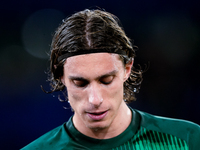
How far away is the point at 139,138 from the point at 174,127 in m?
0.27

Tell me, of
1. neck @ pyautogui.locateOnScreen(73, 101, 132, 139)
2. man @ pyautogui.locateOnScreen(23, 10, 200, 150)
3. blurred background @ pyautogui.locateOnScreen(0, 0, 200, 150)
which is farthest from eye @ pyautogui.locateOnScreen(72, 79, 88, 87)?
blurred background @ pyautogui.locateOnScreen(0, 0, 200, 150)

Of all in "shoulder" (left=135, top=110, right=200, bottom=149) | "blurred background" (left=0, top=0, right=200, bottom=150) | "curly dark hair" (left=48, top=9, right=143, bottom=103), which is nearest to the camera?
"curly dark hair" (left=48, top=9, right=143, bottom=103)

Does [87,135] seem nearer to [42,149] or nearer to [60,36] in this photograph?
[42,149]

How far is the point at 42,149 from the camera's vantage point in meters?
1.43

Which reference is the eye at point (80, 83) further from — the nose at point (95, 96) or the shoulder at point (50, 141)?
the shoulder at point (50, 141)

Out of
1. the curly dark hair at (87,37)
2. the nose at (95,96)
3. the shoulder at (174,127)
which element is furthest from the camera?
the shoulder at (174,127)

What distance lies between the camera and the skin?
3.97 feet

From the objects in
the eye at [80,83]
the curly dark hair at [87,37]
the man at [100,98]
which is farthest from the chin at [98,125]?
the curly dark hair at [87,37]

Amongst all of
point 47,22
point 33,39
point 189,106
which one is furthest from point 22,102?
point 189,106

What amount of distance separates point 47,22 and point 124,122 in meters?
2.12

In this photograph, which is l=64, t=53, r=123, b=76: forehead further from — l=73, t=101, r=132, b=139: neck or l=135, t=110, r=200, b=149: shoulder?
l=135, t=110, r=200, b=149: shoulder

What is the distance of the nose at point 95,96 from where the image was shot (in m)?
1.19

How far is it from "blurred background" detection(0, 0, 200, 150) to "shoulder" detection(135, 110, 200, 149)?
1.55 metres

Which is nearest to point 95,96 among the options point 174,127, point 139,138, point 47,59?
point 139,138
